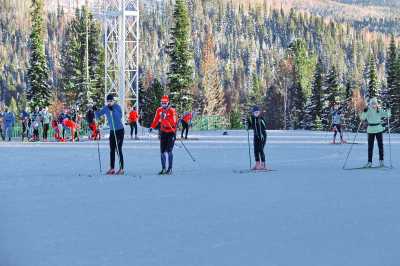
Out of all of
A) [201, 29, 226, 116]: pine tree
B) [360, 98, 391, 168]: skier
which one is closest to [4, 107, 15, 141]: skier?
[360, 98, 391, 168]: skier

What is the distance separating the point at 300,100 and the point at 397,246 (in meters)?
81.0

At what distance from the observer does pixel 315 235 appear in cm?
749

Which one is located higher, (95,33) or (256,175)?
(95,33)

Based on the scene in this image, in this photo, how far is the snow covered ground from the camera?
650 cm

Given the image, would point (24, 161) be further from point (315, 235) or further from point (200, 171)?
point (315, 235)

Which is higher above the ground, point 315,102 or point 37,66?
point 37,66

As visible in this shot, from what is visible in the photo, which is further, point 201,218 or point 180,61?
point 180,61

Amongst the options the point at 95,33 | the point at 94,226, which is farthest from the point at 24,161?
the point at 95,33

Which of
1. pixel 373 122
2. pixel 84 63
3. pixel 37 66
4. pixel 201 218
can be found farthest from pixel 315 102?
pixel 201 218

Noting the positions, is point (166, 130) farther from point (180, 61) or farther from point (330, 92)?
point (330, 92)

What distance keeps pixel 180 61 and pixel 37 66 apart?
13.4 meters

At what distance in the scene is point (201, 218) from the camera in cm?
871

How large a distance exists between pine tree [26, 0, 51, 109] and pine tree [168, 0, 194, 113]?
11.8m

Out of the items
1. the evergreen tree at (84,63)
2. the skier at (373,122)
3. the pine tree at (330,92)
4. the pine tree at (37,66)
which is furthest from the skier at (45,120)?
the pine tree at (330,92)
